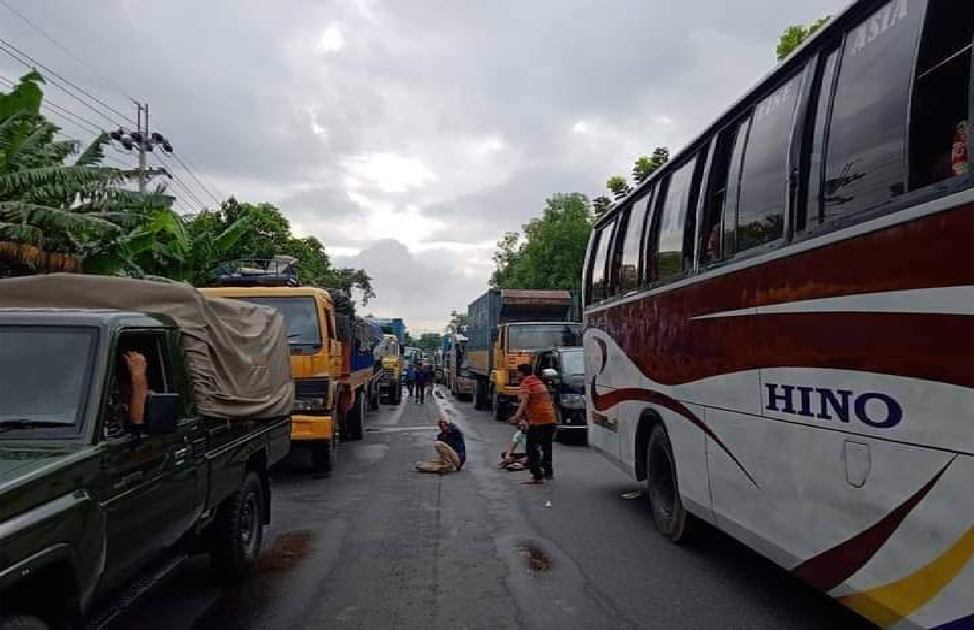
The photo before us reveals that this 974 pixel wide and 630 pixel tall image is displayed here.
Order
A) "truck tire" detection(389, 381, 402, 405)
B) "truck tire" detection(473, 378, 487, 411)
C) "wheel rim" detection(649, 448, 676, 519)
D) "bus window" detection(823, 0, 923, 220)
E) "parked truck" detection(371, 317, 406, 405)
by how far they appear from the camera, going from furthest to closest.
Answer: "truck tire" detection(389, 381, 402, 405), "parked truck" detection(371, 317, 406, 405), "truck tire" detection(473, 378, 487, 411), "wheel rim" detection(649, 448, 676, 519), "bus window" detection(823, 0, 923, 220)

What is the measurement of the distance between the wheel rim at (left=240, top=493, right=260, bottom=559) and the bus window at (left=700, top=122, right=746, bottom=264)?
4.14 m

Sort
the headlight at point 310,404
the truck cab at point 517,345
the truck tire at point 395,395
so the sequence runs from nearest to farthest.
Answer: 1. the headlight at point 310,404
2. the truck cab at point 517,345
3. the truck tire at point 395,395

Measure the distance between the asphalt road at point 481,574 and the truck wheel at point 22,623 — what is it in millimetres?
2173

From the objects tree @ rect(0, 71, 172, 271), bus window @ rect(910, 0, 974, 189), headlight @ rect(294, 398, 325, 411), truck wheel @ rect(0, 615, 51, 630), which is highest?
tree @ rect(0, 71, 172, 271)

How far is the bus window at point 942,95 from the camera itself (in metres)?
3.32

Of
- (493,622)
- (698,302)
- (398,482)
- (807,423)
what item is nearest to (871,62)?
(807,423)

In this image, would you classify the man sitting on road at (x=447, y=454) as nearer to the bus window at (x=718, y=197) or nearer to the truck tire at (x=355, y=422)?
the truck tire at (x=355, y=422)

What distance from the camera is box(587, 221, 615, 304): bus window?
33.8 ft

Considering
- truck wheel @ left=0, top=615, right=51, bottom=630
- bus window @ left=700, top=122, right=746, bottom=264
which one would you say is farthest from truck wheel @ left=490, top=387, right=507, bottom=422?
truck wheel @ left=0, top=615, right=51, bottom=630

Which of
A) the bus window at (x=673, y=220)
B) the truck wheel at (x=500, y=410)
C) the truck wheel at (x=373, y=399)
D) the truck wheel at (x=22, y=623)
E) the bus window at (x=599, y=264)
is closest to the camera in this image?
the truck wheel at (x=22, y=623)

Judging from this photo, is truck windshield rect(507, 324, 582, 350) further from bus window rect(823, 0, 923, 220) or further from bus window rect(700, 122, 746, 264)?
bus window rect(823, 0, 923, 220)

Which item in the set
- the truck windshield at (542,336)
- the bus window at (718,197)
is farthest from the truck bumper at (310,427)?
the truck windshield at (542,336)

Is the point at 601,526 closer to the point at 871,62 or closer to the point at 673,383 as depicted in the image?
the point at 673,383

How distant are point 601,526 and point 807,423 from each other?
A: 428 cm
